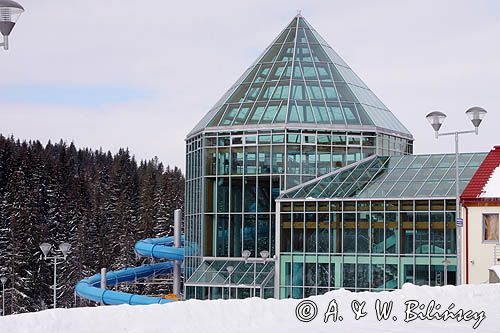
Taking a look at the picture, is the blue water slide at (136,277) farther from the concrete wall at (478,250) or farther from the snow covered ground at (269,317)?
the snow covered ground at (269,317)

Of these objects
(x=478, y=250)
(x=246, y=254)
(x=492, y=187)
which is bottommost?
(x=246, y=254)

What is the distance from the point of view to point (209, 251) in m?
47.0

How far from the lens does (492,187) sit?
39.0 m

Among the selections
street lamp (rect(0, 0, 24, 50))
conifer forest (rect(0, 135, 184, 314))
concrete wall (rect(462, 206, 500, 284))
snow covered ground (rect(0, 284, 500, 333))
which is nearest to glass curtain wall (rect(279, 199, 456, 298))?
concrete wall (rect(462, 206, 500, 284))

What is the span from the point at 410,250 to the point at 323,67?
11.9m

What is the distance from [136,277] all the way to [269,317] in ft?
172

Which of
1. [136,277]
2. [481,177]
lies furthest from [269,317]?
[136,277]

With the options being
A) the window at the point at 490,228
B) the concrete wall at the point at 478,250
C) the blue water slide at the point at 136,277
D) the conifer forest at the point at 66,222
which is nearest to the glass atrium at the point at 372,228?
the concrete wall at the point at 478,250

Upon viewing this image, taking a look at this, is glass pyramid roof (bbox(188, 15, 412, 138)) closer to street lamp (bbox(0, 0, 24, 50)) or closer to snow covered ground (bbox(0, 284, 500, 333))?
snow covered ground (bbox(0, 284, 500, 333))

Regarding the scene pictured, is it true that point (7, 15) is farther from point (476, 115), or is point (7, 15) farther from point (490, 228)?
point (490, 228)

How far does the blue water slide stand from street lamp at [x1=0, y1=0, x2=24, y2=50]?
27.7 meters

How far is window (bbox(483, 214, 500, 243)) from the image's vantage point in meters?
37.4

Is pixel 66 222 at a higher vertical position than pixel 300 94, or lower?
lower

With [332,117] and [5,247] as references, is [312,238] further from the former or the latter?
[5,247]
